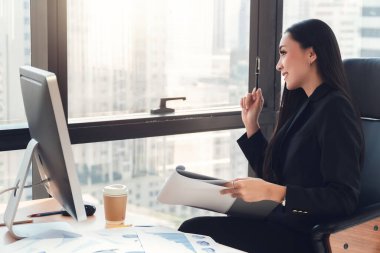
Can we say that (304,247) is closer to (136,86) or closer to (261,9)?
(136,86)

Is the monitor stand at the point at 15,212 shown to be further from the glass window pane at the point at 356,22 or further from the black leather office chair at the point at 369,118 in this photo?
the glass window pane at the point at 356,22

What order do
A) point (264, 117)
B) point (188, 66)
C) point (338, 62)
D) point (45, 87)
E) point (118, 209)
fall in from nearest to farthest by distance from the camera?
point (45, 87), point (118, 209), point (338, 62), point (188, 66), point (264, 117)

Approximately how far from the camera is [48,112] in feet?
Answer: 4.71

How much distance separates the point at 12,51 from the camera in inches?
92.2

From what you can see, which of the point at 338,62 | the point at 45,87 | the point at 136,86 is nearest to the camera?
the point at 45,87

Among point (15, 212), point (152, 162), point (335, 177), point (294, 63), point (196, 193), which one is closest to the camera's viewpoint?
point (15, 212)

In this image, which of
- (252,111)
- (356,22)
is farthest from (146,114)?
(356,22)

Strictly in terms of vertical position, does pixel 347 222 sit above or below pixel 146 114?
below

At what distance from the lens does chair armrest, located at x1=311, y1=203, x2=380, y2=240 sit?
75.7 inches

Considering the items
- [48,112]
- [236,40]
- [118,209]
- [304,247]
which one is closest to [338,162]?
[304,247]

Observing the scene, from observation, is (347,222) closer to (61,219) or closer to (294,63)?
(294,63)

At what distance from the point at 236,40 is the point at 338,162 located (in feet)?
3.90

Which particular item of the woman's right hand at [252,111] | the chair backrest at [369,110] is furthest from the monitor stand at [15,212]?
the chair backrest at [369,110]

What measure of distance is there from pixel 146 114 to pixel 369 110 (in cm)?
94
